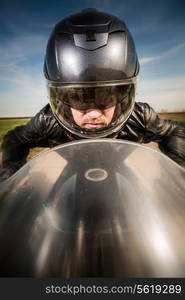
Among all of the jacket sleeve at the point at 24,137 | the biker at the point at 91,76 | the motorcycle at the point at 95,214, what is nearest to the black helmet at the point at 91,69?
the biker at the point at 91,76

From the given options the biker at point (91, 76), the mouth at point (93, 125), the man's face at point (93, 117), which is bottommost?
the mouth at point (93, 125)

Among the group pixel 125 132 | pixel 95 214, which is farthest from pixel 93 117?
pixel 95 214

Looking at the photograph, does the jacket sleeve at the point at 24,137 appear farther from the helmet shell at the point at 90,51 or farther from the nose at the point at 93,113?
the nose at the point at 93,113

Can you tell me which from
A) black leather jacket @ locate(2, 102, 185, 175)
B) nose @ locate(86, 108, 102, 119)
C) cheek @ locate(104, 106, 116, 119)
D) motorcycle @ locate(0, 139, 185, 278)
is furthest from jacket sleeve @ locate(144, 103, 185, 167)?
motorcycle @ locate(0, 139, 185, 278)

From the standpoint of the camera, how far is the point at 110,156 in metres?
0.65

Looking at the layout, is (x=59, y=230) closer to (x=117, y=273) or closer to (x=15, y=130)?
(x=117, y=273)

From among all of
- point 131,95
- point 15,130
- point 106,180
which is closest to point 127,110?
point 131,95

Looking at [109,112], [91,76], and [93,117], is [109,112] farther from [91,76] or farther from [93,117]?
[91,76]

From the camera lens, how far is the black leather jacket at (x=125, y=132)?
198 centimetres

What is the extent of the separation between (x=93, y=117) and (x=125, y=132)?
0.66 m

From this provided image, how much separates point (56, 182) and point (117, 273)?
0.27 metres

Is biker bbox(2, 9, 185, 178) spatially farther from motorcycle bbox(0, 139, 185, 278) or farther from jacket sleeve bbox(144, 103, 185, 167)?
motorcycle bbox(0, 139, 185, 278)

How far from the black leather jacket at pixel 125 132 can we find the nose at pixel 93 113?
0.51 m

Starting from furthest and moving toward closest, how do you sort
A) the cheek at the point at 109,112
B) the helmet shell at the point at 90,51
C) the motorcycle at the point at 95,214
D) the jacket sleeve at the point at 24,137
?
the jacket sleeve at the point at 24,137
the cheek at the point at 109,112
the helmet shell at the point at 90,51
the motorcycle at the point at 95,214
